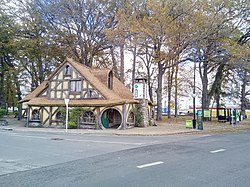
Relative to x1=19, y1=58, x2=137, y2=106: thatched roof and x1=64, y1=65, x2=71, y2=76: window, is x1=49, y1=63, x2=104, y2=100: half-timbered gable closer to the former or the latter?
x1=64, y1=65, x2=71, y2=76: window

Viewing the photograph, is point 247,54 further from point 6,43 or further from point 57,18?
point 6,43

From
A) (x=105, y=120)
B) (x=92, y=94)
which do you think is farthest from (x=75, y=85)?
(x=105, y=120)

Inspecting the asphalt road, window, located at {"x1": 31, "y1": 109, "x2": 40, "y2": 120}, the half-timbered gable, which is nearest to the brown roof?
the half-timbered gable

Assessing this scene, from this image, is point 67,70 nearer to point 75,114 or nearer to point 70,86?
point 70,86

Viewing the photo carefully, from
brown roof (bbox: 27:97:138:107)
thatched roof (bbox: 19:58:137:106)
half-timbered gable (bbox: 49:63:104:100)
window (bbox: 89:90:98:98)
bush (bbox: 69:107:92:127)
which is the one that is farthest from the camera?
half-timbered gable (bbox: 49:63:104:100)

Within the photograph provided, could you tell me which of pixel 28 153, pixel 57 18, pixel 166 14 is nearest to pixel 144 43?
pixel 166 14

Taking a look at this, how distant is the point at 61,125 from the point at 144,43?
10887mm

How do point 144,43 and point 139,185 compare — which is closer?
point 139,185

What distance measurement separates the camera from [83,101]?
24.5 m

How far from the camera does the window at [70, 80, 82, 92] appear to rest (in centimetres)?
2573

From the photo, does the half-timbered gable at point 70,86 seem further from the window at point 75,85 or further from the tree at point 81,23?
the tree at point 81,23

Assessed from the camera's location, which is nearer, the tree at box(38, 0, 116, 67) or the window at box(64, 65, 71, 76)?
the window at box(64, 65, 71, 76)

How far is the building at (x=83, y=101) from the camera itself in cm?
2338

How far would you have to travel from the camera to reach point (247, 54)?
2478 centimetres
